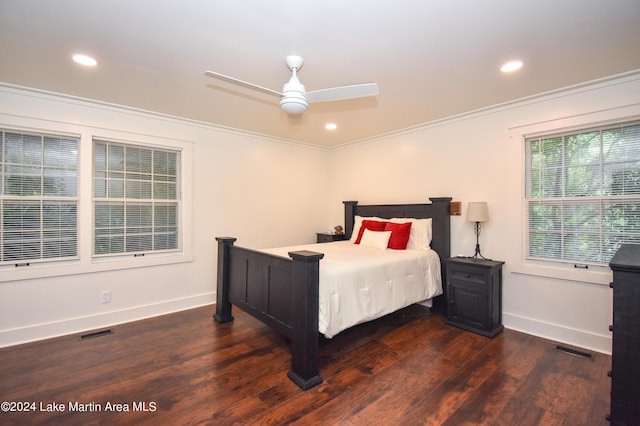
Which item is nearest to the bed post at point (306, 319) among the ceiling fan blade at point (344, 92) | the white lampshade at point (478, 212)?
the ceiling fan blade at point (344, 92)

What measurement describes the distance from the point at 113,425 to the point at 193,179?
9.29ft

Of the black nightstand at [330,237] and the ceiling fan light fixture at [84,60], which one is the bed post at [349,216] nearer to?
the black nightstand at [330,237]

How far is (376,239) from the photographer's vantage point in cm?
393

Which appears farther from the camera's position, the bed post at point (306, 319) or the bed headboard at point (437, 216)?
the bed headboard at point (437, 216)

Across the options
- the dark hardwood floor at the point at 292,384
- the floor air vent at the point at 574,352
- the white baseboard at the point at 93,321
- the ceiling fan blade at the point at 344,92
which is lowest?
the dark hardwood floor at the point at 292,384

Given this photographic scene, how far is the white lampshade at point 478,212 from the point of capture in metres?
3.33

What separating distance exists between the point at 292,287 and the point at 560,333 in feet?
9.00

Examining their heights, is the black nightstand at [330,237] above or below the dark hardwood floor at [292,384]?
above

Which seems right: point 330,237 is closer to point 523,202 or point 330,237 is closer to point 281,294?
point 281,294

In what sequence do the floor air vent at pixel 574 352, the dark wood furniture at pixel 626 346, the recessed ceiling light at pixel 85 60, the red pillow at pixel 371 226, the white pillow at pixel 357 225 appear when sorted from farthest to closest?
the white pillow at pixel 357 225, the red pillow at pixel 371 226, the floor air vent at pixel 574 352, the recessed ceiling light at pixel 85 60, the dark wood furniture at pixel 626 346

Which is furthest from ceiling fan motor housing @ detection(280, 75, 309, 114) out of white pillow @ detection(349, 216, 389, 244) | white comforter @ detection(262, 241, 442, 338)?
white pillow @ detection(349, 216, 389, 244)

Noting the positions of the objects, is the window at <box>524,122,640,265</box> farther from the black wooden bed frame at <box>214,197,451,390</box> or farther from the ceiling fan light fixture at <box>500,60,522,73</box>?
the ceiling fan light fixture at <box>500,60,522,73</box>

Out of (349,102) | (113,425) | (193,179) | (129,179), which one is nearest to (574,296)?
(349,102)

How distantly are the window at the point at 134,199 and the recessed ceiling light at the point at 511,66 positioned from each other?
3747 millimetres
